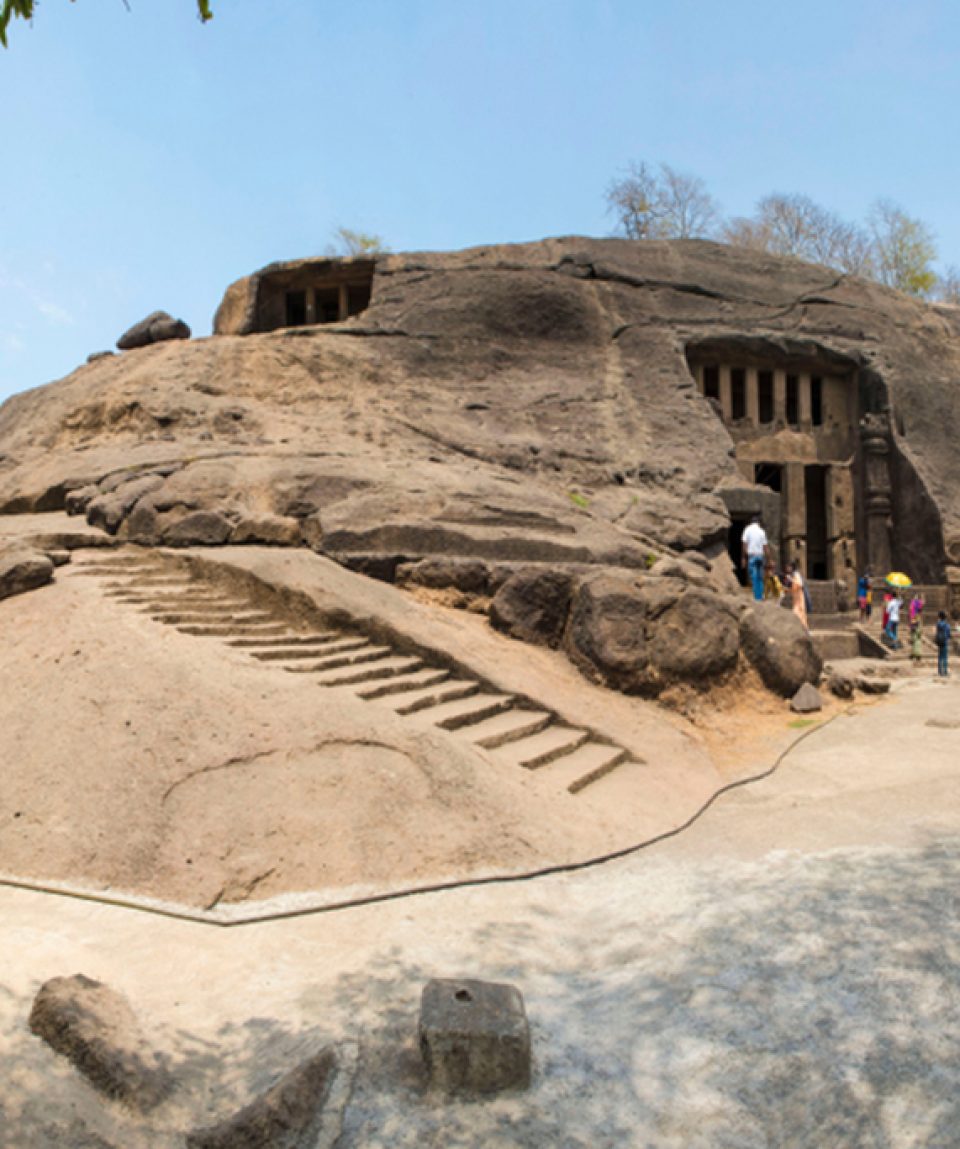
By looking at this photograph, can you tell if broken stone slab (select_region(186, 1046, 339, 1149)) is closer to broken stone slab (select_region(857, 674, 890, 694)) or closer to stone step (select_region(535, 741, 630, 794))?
stone step (select_region(535, 741, 630, 794))

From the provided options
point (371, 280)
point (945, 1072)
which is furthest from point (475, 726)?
point (371, 280)

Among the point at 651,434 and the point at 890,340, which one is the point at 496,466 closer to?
the point at 651,434

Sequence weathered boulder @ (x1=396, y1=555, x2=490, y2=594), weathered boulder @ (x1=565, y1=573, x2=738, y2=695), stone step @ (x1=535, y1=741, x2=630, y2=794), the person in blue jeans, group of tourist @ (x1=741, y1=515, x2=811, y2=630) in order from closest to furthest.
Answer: stone step @ (x1=535, y1=741, x2=630, y2=794) < weathered boulder @ (x1=565, y1=573, x2=738, y2=695) < weathered boulder @ (x1=396, y1=555, x2=490, y2=594) < group of tourist @ (x1=741, y1=515, x2=811, y2=630) < the person in blue jeans

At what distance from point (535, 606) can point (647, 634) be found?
3.45ft

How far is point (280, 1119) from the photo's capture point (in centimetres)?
236

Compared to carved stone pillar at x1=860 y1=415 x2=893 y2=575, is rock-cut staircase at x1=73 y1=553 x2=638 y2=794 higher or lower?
lower

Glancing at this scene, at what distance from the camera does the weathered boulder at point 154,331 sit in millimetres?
17281

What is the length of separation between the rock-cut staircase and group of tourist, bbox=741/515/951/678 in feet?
17.1

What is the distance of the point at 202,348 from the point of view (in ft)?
46.2

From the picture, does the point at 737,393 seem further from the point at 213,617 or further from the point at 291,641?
the point at 213,617

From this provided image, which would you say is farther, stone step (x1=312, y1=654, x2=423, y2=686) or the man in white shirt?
the man in white shirt

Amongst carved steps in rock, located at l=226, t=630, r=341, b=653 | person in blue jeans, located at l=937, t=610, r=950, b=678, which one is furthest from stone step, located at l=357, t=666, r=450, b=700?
person in blue jeans, located at l=937, t=610, r=950, b=678

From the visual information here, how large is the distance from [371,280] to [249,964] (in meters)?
16.6

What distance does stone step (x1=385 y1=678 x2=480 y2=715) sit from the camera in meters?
5.86
